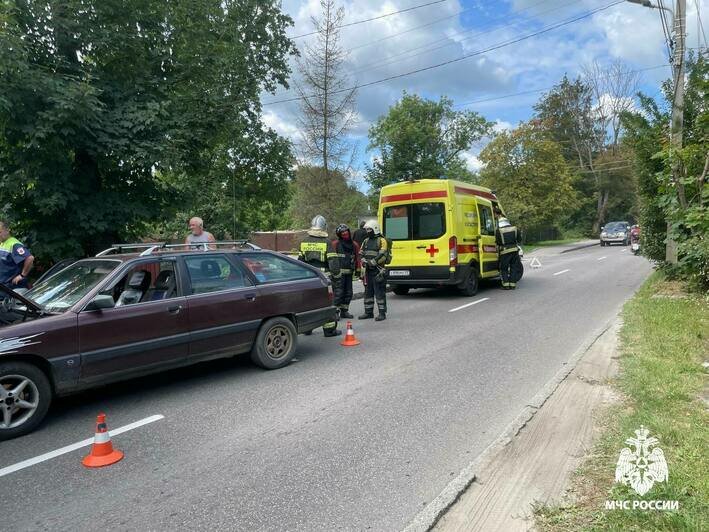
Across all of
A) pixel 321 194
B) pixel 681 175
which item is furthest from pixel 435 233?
pixel 321 194

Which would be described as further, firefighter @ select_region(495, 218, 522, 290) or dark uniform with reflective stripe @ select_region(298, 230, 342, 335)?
firefighter @ select_region(495, 218, 522, 290)

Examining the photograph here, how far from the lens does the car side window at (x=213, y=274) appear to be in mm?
5504

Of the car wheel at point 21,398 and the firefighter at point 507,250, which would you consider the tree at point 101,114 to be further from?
the firefighter at point 507,250

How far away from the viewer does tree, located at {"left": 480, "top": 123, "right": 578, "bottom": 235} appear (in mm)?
37531

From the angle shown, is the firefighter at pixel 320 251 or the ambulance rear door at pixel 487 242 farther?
the ambulance rear door at pixel 487 242

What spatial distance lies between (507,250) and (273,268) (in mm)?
8548

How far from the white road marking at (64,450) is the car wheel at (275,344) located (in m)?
1.54

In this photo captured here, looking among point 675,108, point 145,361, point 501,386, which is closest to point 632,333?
point 501,386

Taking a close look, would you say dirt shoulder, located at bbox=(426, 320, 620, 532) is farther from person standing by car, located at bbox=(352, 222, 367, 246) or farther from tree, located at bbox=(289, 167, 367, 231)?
tree, located at bbox=(289, 167, 367, 231)

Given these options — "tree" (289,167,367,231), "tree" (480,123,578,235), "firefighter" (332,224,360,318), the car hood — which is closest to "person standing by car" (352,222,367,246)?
Answer: "firefighter" (332,224,360,318)

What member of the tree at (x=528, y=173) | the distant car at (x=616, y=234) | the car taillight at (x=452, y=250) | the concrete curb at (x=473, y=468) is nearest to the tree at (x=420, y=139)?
the tree at (x=528, y=173)

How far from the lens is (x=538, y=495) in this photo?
301cm

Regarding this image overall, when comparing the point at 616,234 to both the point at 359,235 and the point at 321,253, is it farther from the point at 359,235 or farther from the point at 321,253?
the point at 321,253

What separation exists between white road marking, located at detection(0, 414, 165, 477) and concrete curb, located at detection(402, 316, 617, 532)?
2.73m
